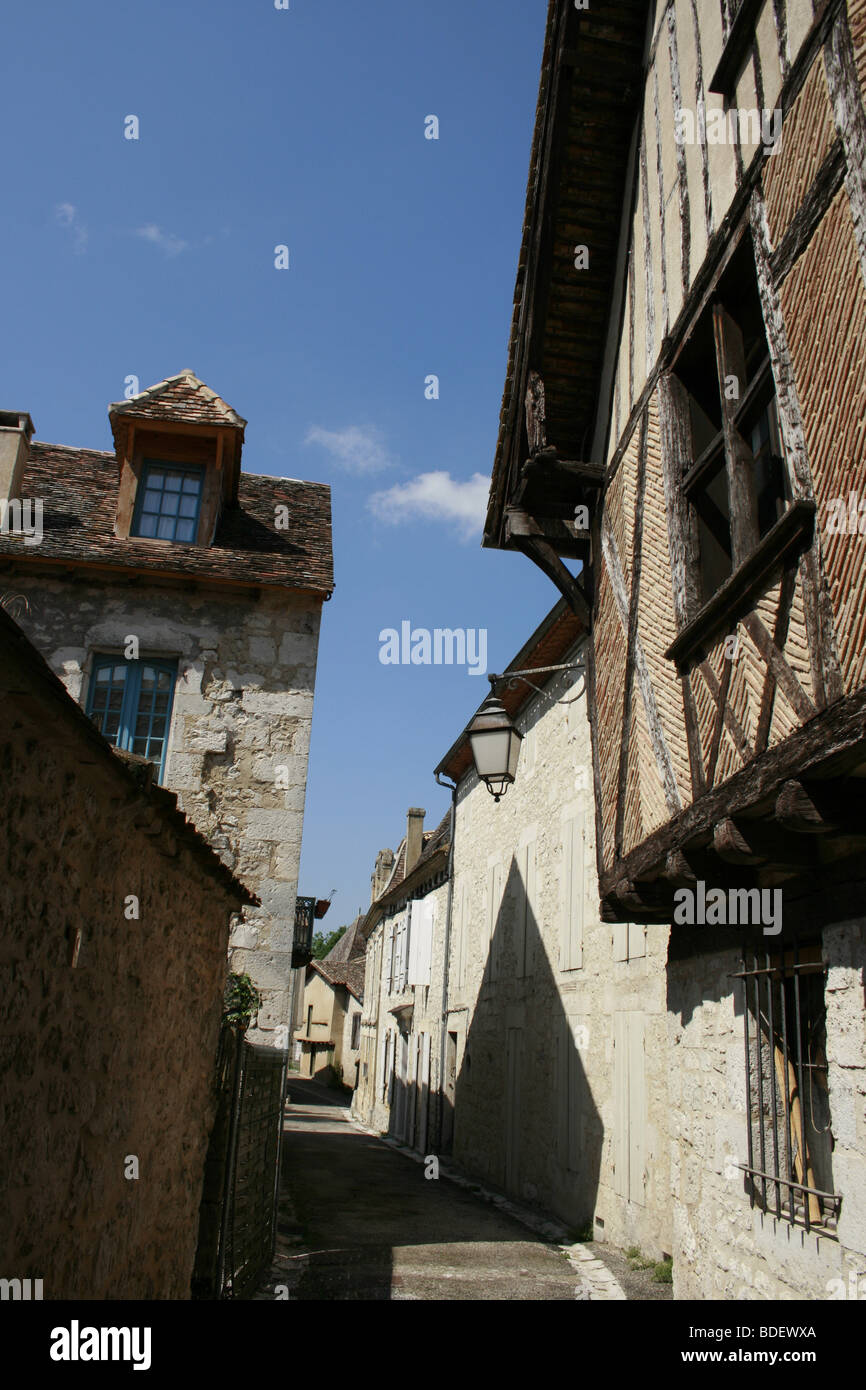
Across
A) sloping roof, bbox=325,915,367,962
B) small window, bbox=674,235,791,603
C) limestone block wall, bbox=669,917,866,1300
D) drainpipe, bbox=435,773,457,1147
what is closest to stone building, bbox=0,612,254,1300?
limestone block wall, bbox=669,917,866,1300

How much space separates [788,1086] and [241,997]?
195 inches

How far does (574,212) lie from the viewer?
595cm

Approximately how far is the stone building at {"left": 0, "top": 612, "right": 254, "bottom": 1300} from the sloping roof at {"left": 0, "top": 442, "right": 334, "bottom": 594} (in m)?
4.43

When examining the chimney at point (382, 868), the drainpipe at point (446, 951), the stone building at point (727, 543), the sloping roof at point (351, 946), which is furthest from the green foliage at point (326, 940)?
the stone building at point (727, 543)

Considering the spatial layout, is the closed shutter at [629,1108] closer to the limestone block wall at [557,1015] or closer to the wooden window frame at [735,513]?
the limestone block wall at [557,1015]

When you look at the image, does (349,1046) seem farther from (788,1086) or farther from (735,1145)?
(788,1086)

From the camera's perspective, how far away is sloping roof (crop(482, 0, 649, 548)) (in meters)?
5.61

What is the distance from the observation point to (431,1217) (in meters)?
9.15

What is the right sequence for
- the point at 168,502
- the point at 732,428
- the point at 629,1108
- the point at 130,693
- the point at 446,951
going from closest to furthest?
the point at 732,428 → the point at 629,1108 → the point at 130,693 → the point at 168,502 → the point at 446,951

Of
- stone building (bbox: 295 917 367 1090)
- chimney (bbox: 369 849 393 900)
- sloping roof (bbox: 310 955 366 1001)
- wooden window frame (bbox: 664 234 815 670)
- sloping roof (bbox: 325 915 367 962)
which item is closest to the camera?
wooden window frame (bbox: 664 234 815 670)

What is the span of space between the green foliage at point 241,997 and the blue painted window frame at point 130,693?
1766mm

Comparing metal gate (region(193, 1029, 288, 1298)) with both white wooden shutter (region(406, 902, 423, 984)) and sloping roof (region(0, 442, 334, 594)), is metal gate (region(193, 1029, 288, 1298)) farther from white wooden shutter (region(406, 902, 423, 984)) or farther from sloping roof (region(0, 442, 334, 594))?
white wooden shutter (region(406, 902, 423, 984))

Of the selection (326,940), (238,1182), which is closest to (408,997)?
(238,1182)
